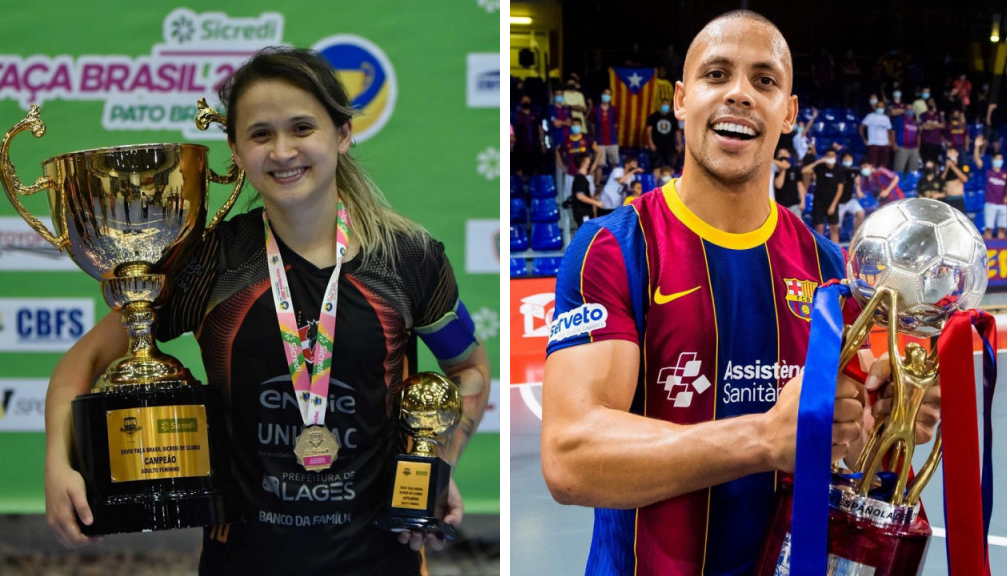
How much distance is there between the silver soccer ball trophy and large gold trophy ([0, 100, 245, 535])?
1298mm

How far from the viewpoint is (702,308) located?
1515mm

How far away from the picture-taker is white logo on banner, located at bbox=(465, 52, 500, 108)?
230 centimetres

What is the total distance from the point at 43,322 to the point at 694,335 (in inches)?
59.4

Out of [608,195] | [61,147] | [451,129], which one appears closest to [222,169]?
[61,147]

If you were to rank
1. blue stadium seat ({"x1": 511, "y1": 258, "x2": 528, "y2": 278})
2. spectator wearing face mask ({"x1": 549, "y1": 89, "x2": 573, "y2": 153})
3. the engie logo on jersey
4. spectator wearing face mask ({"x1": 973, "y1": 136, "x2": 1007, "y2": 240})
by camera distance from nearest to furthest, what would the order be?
1. the engie logo on jersey
2. blue stadium seat ({"x1": 511, "y1": 258, "x2": 528, "y2": 278})
3. spectator wearing face mask ({"x1": 549, "y1": 89, "x2": 573, "y2": 153})
4. spectator wearing face mask ({"x1": 973, "y1": 136, "x2": 1007, "y2": 240})

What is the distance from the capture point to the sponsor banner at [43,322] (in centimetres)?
222

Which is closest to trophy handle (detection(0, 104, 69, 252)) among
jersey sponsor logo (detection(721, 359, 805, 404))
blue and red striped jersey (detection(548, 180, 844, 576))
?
blue and red striped jersey (detection(548, 180, 844, 576))

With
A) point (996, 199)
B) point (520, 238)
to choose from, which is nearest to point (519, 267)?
point (520, 238)

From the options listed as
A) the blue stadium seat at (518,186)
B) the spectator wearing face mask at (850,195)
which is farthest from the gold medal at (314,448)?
the spectator wearing face mask at (850,195)

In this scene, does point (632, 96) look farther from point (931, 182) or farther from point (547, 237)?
point (931, 182)

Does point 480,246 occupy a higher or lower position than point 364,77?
lower

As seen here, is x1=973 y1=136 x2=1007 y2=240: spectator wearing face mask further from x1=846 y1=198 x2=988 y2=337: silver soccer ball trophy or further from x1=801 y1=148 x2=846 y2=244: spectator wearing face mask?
x1=846 y1=198 x2=988 y2=337: silver soccer ball trophy

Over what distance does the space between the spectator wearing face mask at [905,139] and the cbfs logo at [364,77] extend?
1126 centimetres

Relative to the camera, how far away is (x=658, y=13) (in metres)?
13.6
